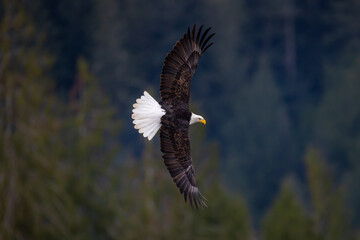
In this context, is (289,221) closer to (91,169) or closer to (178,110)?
(91,169)

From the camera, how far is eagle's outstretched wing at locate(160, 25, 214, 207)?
8.35 metres

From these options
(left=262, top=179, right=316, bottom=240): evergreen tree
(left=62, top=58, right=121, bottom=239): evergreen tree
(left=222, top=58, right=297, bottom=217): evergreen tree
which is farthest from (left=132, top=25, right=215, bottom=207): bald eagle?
(left=222, top=58, right=297, bottom=217): evergreen tree

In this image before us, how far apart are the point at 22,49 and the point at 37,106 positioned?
1337 mm

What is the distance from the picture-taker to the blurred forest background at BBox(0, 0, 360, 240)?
16.3 m

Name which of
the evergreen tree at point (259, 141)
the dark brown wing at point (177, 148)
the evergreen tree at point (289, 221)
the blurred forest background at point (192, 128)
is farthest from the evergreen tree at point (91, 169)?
the evergreen tree at point (259, 141)

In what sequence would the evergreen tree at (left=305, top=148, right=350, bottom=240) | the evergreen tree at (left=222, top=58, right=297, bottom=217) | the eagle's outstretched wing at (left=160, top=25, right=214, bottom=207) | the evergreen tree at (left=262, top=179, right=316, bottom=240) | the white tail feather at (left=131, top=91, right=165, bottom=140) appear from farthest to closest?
1. the evergreen tree at (left=222, top=58, right=297, bottom=217)
2. the evergreen tree at (left=305, top=148, right=350, bottom=240)
3. the evergreen tree at (left=262, top=179, right=316, bottom=240)
4. the eagle's outstretched wing at (left=160, top=25, right=214, bottom=207)
5. the white tail feather at (left=131, top=91, right=165, bottom=140)

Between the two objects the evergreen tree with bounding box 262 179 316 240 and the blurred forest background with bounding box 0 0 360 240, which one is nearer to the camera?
the blurred forest background with bounding box 0 0 360 240

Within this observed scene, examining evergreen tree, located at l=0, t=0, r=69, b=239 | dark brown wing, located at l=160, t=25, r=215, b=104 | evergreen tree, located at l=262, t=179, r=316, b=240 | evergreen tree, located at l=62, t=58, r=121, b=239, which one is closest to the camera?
dark brown wing, located at l=160, t=25, r=215, b=104

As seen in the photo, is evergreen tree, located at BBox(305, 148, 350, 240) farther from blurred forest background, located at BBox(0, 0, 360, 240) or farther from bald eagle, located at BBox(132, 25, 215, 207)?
bald eagle, located at BBox(132, 25, 215, 207)

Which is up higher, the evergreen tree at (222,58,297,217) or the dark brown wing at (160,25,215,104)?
the evergreen tree at (222,58,297,217)

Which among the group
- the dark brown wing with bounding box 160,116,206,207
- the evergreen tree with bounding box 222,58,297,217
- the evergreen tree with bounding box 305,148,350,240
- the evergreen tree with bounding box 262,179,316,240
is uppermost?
the evergreen tree with bounding box 222,58,297,217

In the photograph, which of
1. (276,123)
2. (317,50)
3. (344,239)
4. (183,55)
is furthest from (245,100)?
(183,55)

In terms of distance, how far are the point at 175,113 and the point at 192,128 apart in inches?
325

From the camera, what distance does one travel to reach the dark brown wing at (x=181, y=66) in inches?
333
